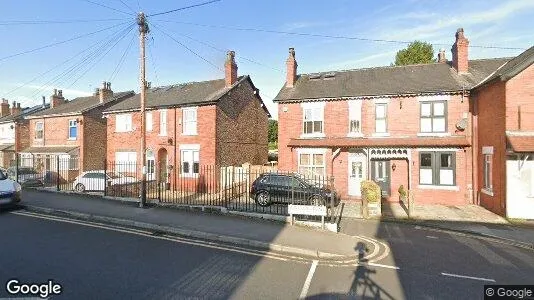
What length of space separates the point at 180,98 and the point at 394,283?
20367 mm

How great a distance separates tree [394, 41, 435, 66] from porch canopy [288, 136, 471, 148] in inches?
925

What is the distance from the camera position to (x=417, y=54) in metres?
37.0

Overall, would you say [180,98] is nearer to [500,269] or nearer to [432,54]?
[500,269]

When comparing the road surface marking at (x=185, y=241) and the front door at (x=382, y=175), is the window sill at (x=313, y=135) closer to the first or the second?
the front door at (x=382, y=175)

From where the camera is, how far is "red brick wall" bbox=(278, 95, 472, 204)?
16.4 meters

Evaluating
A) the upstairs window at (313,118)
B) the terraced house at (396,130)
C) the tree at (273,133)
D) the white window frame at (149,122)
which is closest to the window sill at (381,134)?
the terraced house at (396,130)

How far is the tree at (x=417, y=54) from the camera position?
36625mm

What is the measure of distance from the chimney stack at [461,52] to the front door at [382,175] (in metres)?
6.92

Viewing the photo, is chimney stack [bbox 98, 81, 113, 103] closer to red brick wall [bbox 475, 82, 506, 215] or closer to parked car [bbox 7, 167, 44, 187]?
parked car [bbox 7, 167, 44, 187]

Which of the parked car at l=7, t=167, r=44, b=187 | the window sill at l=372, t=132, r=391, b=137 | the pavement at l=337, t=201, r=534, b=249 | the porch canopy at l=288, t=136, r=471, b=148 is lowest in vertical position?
the pavement at l=337, t=201, r=534, b=249

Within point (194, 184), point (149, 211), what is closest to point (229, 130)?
point (194, 184)

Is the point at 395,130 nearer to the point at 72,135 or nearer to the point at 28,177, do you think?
the point at 28,177

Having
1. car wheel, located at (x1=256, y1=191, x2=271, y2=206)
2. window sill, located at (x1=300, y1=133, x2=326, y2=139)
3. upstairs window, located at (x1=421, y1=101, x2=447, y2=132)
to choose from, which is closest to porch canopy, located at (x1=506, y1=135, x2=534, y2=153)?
upstairs window, located at (x1=421, y1=101, x2=447, y2=132)

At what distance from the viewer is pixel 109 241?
28.9ft
